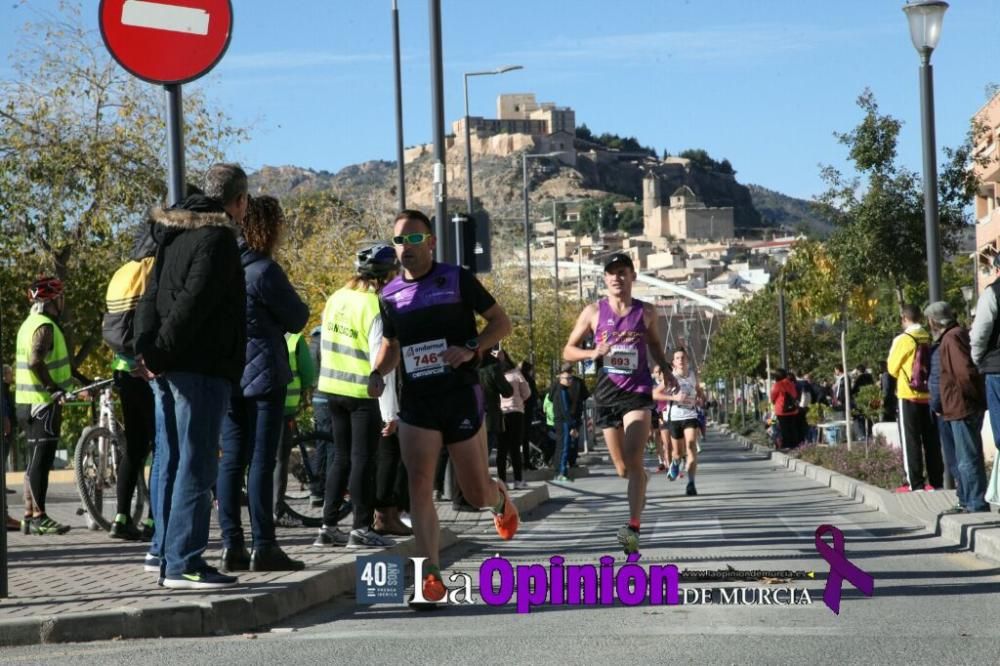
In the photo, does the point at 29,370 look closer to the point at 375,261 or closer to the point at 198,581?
the point at 375,261

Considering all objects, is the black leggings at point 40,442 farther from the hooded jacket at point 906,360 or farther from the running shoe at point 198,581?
the hooded jacket at point 906,360

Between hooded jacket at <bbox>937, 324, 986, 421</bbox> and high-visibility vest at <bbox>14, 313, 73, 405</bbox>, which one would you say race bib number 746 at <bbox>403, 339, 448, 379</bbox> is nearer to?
high-visibility vest at <bbox>14, 313, 73, 405</bbox>

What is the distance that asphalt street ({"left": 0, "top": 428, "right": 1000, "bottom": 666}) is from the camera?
22.1 ft

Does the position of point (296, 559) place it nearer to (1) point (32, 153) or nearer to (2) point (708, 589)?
(2) point (708, 589)

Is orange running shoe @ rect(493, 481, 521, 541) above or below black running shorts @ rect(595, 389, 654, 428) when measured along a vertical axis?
below

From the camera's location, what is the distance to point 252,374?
9422 millimetres

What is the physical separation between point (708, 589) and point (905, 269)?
27.2m

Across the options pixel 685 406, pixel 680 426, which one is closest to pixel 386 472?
pixel 685 406

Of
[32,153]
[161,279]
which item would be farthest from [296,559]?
[32,153]

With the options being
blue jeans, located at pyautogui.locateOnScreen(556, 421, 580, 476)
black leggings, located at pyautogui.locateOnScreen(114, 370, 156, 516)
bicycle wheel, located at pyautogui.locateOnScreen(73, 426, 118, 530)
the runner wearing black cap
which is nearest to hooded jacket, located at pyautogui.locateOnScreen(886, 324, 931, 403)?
the runner wearing black cap

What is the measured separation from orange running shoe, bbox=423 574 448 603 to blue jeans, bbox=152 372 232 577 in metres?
1.11

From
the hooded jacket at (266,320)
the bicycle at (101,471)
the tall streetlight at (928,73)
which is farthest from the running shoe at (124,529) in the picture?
the tall streetlight at (928,73)

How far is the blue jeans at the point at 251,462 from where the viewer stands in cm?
937

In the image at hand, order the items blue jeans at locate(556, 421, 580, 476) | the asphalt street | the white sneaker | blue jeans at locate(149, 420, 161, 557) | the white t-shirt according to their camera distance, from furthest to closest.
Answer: blue jeans at locate(556, 421, 580, 476) < the white t-shirt < the white sneaker < blue jeans at locate(149, 420, 161, 557) < the asphalt street
